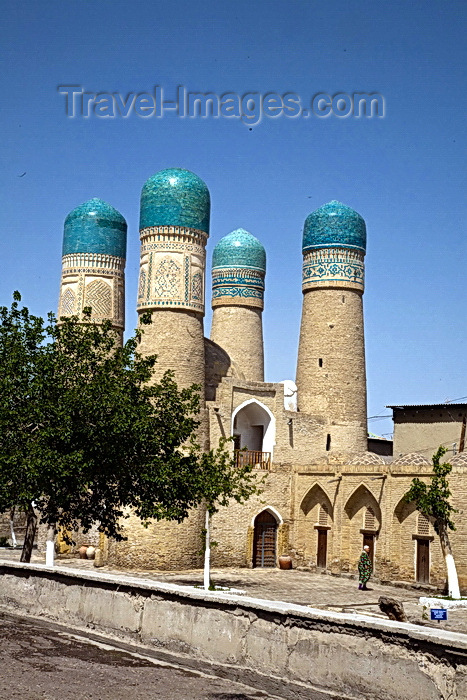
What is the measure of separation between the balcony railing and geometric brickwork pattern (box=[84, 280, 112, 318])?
6.58 m

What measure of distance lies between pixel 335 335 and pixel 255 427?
13.2ft

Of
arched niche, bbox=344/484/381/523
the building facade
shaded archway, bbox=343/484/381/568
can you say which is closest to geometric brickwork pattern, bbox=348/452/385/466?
the building facade

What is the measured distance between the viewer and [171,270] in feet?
82.1

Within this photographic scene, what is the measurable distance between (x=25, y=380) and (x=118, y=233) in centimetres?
1408

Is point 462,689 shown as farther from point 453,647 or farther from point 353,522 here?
point 353,522

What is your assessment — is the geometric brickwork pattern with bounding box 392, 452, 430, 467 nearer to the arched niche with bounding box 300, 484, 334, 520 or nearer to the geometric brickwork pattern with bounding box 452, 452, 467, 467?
the geometric brickwork pattern with bounding box 452, 452, 467, 467

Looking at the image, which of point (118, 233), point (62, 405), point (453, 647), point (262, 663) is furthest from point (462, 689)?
point (118, 233)

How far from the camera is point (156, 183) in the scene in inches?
1004

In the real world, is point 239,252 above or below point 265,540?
above

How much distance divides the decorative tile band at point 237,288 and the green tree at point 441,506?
1406cm

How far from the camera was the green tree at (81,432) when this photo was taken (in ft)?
50.8

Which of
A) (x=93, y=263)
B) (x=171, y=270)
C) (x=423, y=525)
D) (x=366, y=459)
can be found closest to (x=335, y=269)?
(x=171, y=270)

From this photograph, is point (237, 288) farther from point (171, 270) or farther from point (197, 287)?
point (171, 270)

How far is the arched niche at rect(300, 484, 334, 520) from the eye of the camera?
2519cm
